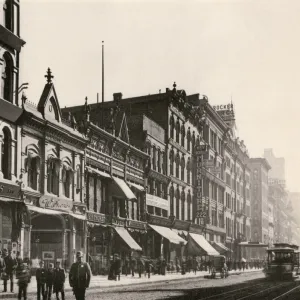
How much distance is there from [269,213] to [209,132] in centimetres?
5856

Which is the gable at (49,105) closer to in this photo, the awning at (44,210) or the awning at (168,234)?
the awning at (44,210)

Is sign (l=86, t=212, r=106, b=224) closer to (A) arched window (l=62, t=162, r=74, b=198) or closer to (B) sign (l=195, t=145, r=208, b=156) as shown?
(A) arched window (l=62, t=162, r=74, b=198)

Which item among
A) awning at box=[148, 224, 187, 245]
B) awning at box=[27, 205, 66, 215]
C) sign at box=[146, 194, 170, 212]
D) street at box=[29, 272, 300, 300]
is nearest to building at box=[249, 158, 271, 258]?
awning at box=[148, 224, 187, 245]

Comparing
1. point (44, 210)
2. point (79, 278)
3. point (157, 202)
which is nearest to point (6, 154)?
point (44, 210)

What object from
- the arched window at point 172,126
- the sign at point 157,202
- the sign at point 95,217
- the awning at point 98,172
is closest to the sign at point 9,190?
the sign at point 95,217

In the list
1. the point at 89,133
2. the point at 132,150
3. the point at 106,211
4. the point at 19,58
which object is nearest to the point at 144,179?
the point at 132,150

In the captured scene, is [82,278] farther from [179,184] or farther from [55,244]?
[179,184]

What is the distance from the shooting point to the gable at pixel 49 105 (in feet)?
111

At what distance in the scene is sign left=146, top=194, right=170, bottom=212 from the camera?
50.1m

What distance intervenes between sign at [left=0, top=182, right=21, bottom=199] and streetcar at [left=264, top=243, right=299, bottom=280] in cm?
2063

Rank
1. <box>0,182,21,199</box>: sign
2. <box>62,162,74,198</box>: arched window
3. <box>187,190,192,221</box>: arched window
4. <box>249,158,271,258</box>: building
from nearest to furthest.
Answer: <box>0,182,21,199</box>: sign < <box>62,162,74,198</box>: arched window < <box>187,190,192,221</box>: arched window < <box>249,158,271,258</box>: building

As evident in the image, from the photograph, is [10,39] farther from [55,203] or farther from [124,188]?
[124,188]

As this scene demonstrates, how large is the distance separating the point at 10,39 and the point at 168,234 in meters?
25.4

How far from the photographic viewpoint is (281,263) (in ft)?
147
